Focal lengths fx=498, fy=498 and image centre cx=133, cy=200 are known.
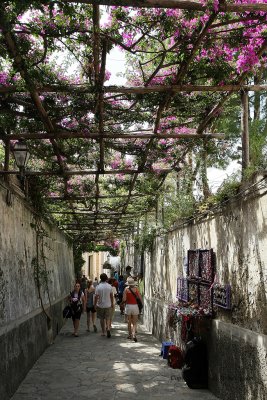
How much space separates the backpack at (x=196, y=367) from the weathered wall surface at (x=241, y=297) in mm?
297

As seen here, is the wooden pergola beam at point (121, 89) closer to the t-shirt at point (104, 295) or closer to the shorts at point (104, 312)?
the t-shirt at point (104, 295)

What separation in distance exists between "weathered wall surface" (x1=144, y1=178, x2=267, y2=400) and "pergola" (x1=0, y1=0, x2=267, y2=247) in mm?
1180

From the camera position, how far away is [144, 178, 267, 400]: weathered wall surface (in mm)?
5521

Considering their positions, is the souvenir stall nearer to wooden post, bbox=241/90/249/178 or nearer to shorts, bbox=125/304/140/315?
wooden post, bbox=241/90/249/178

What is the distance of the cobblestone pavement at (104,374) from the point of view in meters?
7.27

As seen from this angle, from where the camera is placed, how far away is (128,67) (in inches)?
267

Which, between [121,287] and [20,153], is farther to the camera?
[121,287]

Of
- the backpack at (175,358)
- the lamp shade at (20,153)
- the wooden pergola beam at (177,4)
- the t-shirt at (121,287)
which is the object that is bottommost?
the backpack at (175,358)

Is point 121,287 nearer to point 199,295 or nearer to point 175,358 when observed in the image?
point 175,358

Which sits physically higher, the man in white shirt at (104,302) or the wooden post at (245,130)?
the wooden post at (245,130)

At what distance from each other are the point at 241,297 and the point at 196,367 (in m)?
1.95

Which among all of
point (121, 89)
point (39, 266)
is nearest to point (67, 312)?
point (39, 266)

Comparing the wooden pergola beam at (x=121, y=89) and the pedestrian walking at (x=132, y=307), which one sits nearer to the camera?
the wooden pergola beam at (x=121, y=89)

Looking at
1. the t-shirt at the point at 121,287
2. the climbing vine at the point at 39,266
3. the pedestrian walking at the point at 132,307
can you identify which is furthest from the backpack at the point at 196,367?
the t-shirt at the point at 121,287
